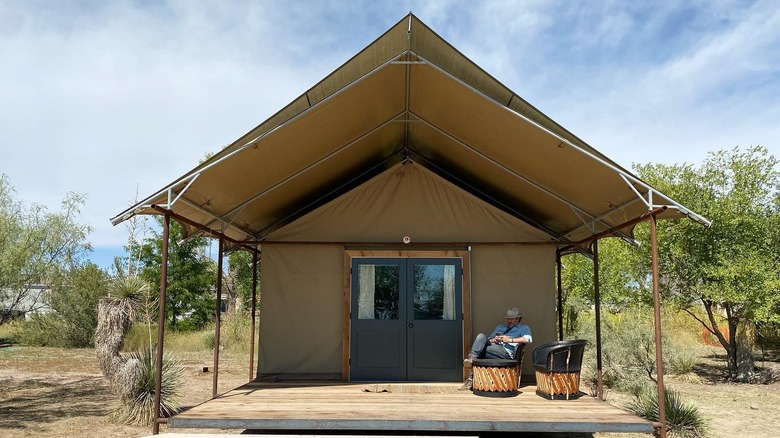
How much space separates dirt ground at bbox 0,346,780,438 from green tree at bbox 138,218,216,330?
6.99m

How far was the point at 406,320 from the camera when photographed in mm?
7984

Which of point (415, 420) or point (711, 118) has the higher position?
point (711, 118)

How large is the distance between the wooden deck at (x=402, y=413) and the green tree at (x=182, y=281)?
16.2m

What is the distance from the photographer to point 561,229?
8195 millimetres

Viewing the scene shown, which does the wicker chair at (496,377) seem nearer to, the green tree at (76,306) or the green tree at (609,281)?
the green tree at (609,281)

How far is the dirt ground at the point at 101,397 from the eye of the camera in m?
7.18

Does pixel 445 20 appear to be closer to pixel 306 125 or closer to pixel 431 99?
pixel 431 99

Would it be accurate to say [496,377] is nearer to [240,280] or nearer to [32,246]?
[32,246]

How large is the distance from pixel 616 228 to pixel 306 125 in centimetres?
346

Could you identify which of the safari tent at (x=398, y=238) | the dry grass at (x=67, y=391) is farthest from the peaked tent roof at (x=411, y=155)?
the dry grass at (x=67, y=391)

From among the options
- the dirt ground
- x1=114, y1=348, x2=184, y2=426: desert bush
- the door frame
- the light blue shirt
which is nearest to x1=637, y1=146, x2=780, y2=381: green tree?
the dirt ground

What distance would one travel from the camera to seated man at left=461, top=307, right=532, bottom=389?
675 cm

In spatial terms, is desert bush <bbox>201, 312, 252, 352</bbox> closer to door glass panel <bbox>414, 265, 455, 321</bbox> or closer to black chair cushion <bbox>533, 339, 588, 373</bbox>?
door glass panel <bbox>414, 265, 455, 321</bbox>

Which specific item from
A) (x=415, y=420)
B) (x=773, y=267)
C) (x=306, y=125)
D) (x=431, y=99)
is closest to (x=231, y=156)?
(x=306, y=125)
